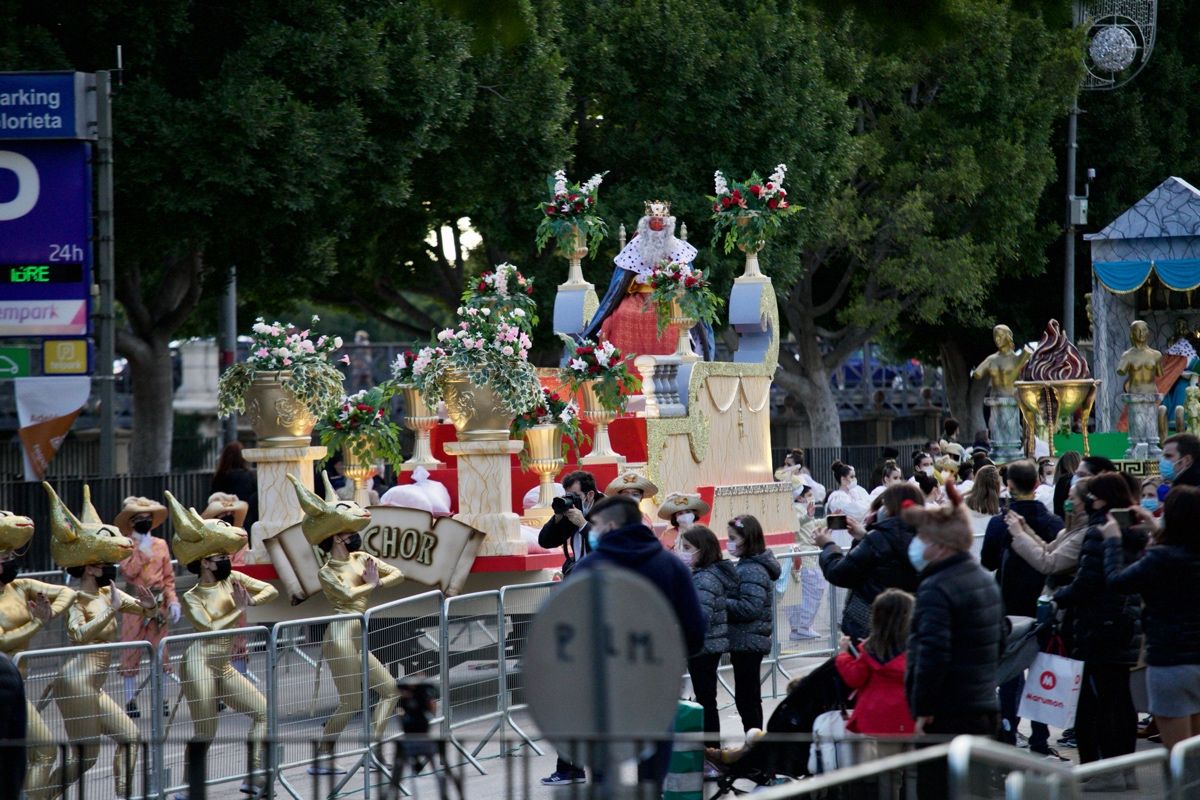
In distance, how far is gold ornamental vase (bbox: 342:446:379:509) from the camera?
15430 mm

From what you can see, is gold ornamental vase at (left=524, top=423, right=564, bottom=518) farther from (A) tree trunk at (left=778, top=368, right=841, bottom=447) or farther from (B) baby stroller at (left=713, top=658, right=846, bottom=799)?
(A) tree trunk at (left=778, top=368, right=841, bottom=447)

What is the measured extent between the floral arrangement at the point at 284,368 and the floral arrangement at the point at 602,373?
2474mm

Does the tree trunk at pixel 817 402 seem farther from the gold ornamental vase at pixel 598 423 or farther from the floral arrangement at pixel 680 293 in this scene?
the gold ornamental vase at pixel 598 423

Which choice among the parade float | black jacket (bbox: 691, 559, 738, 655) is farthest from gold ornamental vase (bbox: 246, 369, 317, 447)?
black jacket (bbox: 691, 559, 738, 655)

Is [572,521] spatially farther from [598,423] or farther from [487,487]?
[598,423]

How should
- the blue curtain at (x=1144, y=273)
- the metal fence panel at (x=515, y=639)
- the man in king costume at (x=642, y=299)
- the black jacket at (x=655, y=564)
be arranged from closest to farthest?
the black jacket at (x=655, y=564), the metal fence panel at (x=515, y=639), the man in king costume at (x=642, y=299), the blue curtain at (x=1144, y=273)

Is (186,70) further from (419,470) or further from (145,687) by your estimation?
(145,687)

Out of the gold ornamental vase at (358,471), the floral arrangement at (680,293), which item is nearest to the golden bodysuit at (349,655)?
the gold ornamental vase at (358,471)

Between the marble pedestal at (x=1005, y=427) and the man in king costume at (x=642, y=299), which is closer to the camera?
the man in king costume at (x=642, y=299)

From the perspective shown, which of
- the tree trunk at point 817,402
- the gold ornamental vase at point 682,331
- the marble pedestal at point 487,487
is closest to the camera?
the marble pedestal at point 487,487

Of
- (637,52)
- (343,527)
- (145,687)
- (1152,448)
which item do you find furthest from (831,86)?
(145,687)

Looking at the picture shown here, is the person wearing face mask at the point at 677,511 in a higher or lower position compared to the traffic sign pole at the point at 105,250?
lower

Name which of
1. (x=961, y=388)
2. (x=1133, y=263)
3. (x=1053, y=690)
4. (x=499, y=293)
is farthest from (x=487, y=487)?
(x=961, y=388)

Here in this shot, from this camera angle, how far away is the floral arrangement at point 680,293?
1750cm
